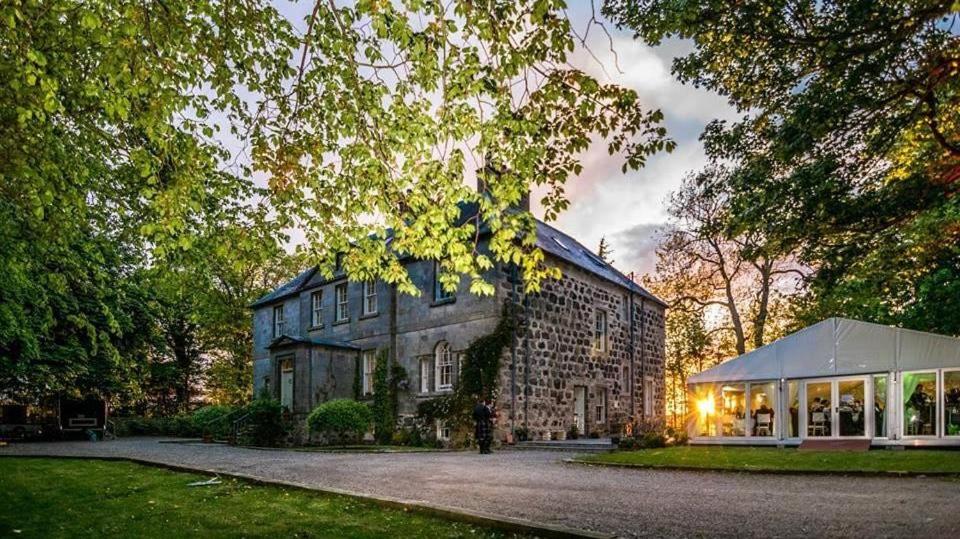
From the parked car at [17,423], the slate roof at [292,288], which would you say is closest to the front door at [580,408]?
the slate roof at [292,288]

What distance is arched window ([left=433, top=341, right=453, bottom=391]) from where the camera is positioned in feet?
74.2

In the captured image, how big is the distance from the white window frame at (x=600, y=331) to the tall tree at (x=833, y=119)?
1321cm

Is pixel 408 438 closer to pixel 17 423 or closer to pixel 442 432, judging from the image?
pixel 442 432

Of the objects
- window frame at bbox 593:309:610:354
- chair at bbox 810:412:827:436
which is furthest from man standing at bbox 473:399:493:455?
chair at bbox 810:412:827:436

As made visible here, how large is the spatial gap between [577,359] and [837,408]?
8675mm

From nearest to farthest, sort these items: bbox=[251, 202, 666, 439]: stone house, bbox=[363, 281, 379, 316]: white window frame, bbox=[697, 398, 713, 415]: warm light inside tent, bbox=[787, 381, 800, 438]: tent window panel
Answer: bbox=[787, 381, 800, 438]: tent window panel
bbox=[697, 398, 713, 415]: warm light inside tent
bbox=[251, 202, 666, 439]: stone house
bbox=[363, 281, 379, 316]: white window frame

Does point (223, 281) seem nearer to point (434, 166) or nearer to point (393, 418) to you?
point (393, 418)

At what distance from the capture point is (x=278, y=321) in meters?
32.2

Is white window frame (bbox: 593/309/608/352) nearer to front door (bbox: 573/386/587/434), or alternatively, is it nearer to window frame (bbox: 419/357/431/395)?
front door (bbox: 573/386/587/434)

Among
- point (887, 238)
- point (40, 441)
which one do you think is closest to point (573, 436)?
point (887, 238)

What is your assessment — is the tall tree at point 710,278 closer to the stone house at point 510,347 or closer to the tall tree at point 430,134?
the stone house at point 510,347

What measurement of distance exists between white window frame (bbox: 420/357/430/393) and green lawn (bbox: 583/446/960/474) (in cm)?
868

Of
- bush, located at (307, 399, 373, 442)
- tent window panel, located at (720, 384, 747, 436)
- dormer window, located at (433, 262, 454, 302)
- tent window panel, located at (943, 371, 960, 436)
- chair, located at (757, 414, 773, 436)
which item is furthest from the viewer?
dormer window, located at (433, 262, 454, 302)

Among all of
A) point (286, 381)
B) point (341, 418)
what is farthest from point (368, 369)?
point (341, 418)
